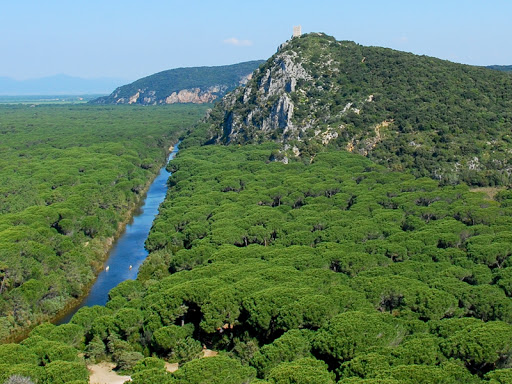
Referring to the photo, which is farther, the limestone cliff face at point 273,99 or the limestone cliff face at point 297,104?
the limestone cliff face at point 273,99

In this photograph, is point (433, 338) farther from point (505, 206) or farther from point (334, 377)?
point (505, 206)

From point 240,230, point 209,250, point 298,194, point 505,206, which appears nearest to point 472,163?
point 505,206

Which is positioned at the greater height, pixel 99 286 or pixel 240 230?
pixel 240 230

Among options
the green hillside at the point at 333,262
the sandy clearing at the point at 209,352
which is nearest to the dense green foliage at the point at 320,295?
the green hillside at the point at 333,262

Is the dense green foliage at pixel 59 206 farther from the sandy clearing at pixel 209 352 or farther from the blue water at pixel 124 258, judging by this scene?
the sandy clearing at pixel 209 352

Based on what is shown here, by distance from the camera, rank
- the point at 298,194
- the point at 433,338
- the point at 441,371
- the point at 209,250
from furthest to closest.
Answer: the point at 298,194, the point at 209,250, the point at 433,338, the point at 441,371

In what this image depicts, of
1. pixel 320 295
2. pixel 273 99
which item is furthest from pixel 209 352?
pixel 273 99

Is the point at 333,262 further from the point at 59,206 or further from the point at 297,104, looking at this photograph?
the point at 297,104
